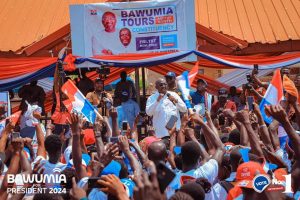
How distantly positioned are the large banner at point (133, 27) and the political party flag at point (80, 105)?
4.30 m

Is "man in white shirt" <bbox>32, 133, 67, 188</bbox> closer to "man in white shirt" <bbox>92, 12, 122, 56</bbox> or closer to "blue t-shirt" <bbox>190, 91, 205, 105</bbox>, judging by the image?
"blue t-shirt" <bbox>190, 91, 205, 105</bbox>

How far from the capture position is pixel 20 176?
178 inches

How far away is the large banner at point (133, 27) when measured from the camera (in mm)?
11836

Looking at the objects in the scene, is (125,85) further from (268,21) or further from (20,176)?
(20,176)

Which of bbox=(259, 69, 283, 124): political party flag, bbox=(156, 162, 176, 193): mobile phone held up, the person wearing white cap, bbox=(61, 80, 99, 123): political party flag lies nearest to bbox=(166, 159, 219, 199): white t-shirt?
bbox=(156, 162, 176, 193): mobile phone held up

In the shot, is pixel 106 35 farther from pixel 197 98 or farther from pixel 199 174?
pixel 199 174

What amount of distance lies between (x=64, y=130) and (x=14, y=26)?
624cm

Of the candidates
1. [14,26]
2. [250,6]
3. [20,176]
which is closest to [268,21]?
[250,6]

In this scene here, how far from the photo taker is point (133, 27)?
38.9 ft

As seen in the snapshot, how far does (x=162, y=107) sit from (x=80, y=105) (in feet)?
7.53

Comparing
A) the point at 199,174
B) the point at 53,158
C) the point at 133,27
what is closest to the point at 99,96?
the point at 133,27

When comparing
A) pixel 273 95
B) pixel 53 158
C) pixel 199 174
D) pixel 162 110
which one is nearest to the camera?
pixel 199 174

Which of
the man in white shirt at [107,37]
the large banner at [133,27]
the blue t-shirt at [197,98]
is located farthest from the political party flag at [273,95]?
the man in white shirt at [107,37]

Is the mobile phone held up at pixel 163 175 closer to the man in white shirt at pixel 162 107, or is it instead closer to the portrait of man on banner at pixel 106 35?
the man in white shirt at pixel 162 107
